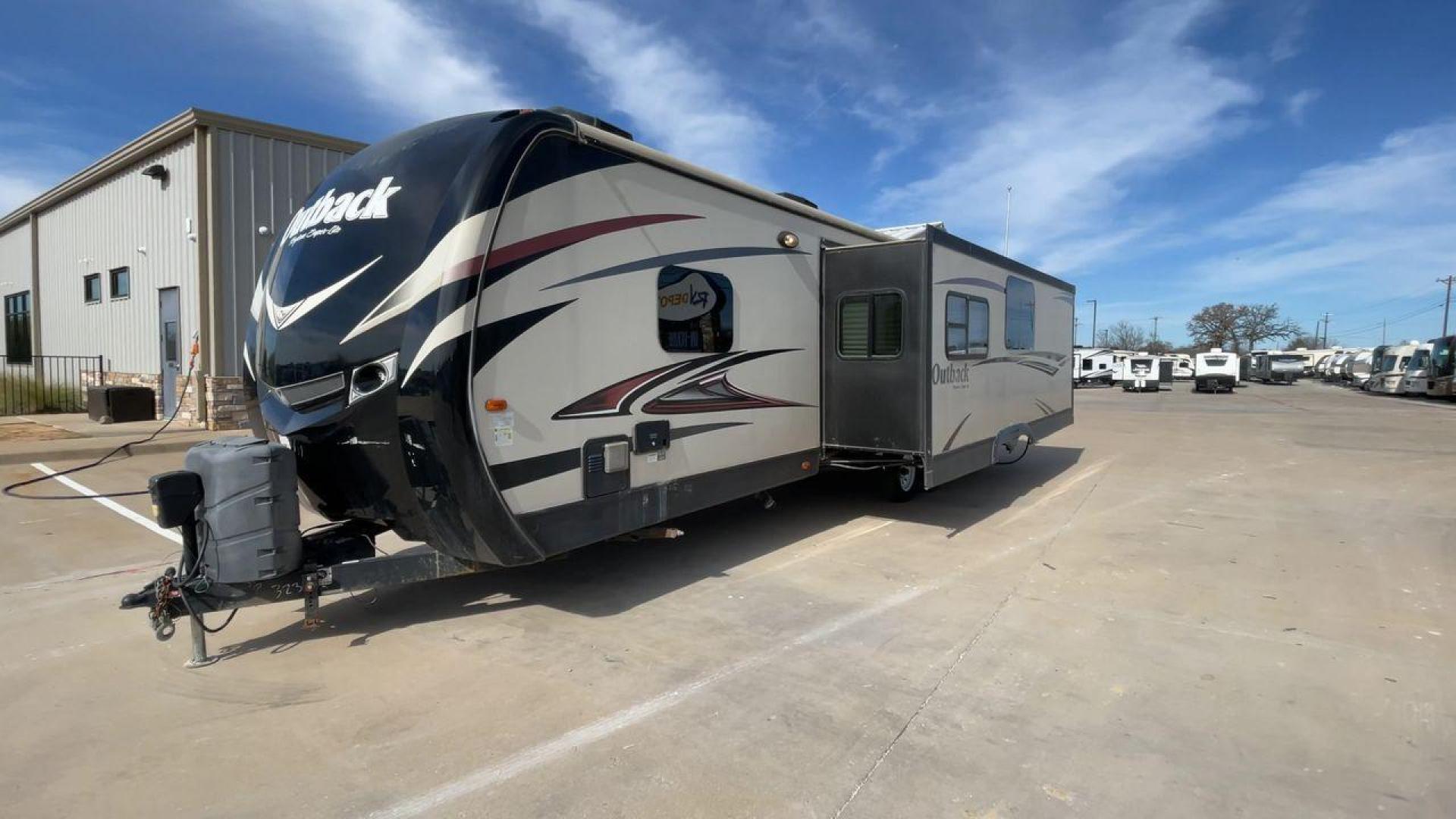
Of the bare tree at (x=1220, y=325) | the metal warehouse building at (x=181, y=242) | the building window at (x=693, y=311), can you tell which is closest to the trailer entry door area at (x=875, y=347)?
the building window at (x=693, y=311)

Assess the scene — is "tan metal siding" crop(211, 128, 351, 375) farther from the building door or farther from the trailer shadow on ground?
the trailer shadow on ground

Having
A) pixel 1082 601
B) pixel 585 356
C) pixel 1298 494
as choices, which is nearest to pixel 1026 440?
pixel 1298 494

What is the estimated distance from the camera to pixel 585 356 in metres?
4.46

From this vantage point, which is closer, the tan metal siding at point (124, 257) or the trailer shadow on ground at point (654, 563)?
the trailer shadow on ground at point (654, 563)

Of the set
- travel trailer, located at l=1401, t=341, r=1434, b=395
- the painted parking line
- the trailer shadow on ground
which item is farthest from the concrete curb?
travel trailer, located at l=1401, t=341, r=1434, b=395

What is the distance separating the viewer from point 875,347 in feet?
22.0

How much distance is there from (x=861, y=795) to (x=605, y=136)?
12.1ft

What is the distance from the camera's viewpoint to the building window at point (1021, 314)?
8.62m

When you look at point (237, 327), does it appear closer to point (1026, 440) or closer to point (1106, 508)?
point (1026, 440)

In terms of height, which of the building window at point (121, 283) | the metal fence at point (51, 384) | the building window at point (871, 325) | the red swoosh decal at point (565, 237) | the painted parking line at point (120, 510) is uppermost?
the building window at point (121, 283)

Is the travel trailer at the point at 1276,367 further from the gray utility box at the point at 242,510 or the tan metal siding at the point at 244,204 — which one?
the gray utility box at the point at 242,510

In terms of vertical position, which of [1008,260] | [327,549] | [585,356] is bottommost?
[327,549]

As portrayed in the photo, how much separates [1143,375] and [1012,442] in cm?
3684

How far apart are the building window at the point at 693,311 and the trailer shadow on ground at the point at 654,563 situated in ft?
5.52
